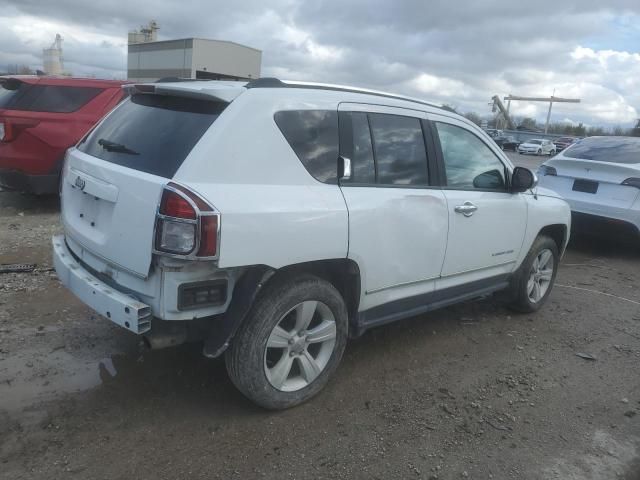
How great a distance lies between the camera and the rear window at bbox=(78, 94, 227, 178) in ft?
9.02

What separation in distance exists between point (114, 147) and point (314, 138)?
45.2 inches

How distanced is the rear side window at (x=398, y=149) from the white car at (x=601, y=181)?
181 inches

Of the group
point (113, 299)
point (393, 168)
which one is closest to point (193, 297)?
point (113, 299)

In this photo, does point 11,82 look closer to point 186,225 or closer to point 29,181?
point 29,181

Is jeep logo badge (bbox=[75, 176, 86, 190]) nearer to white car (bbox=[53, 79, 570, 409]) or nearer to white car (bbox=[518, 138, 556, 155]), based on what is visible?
white car (bbox=[53, 79, 570, 409])

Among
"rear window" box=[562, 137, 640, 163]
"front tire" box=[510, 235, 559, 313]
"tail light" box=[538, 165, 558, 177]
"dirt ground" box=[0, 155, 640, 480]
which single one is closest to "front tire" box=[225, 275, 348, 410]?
"dirt ground" box=[0, 155, 640, 480]

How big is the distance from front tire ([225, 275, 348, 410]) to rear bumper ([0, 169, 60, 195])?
17.1 feet

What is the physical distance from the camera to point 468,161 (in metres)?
4.09

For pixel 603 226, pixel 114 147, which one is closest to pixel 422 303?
pixel 114 147

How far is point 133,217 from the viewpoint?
2.66 m

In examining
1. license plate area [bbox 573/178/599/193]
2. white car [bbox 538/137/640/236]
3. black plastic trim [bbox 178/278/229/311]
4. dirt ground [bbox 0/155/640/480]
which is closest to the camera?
black plastic trim [bbox 178/278/229/311]

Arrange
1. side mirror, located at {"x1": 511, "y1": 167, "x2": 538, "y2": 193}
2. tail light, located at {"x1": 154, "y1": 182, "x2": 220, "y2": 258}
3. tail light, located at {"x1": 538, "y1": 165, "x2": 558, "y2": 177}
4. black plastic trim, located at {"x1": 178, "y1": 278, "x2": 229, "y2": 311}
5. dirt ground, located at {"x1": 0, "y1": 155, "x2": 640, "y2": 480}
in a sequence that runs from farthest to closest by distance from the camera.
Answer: tail light, located at {"x1": 538, "y1": 165, "x2": 558, "y2": 177} → side mirror, located at {"x1": 511, "y1": 167, "x2": 538, "y2": 193} → dirt ground, located at {"x1": 0, "y1": 155, "x2": 640, "y2": 480} → black plastic trim, located at {"x1": 178, "y1": 278, "x2": 229, "y2": 311} → tail light, located at {"x1": 154, "y1": 182, "x2": 220, "y2": 258}

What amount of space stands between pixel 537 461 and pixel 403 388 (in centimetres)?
92

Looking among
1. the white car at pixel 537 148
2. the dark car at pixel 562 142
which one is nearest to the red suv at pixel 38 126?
the white car at pixel 537 148
